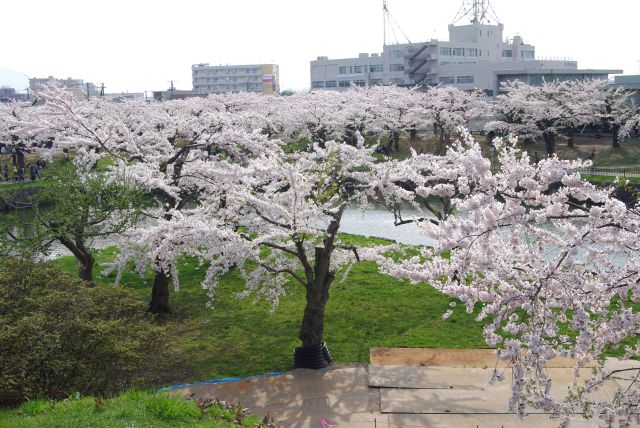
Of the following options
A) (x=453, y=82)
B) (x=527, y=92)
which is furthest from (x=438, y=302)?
(x=453, y=82)

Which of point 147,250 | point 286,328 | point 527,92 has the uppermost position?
point 527,92

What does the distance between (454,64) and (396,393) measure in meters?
55.7

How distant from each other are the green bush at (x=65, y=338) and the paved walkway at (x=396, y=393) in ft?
3.78

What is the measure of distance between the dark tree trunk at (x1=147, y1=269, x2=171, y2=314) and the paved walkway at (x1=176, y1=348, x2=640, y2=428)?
392 cm

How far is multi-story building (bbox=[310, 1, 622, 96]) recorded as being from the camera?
5694 cm

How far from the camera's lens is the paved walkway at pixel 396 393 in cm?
916

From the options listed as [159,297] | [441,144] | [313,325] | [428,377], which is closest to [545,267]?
[428,377]

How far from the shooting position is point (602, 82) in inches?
1608

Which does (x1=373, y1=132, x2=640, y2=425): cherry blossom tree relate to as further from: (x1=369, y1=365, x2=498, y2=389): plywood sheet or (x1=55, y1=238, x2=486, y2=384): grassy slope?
(x1=55, y1=238, x2=486, y2=384): grassy slope

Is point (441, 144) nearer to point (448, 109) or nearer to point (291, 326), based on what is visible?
point (448, 109)

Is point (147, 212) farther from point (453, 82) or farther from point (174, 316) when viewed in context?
point (453, 82)

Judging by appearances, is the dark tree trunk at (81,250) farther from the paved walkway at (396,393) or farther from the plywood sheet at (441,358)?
the plywood sheet at (441,358)

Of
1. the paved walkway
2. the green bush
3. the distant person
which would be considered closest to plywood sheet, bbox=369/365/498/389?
the paved walkway

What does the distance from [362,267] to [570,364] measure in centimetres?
746
